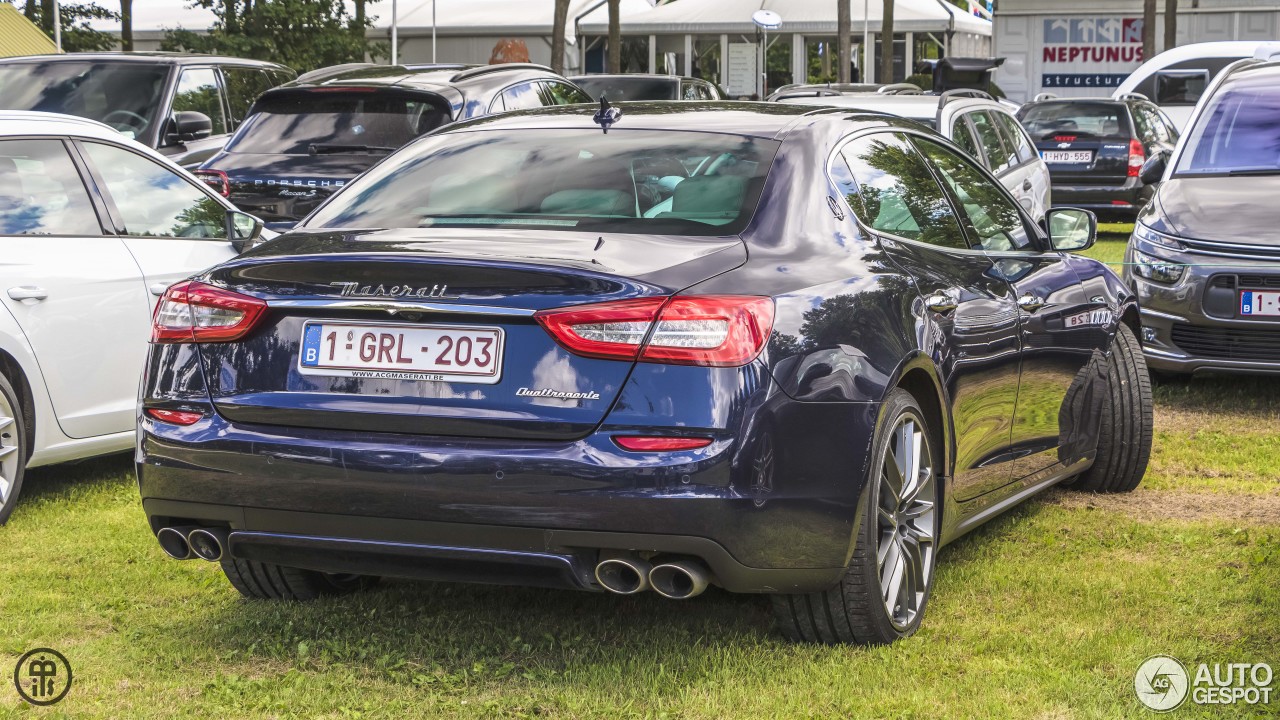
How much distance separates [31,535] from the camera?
583cm

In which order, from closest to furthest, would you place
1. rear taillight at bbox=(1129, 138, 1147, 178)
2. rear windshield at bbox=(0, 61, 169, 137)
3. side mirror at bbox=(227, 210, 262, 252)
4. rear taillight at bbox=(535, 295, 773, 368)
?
rear taillight at bbox=(535, 295, 773, 368), side mirror at bbox=(227, 210, 262, 252), rear windshield at bbox=(0, 61, 169, 137), rear taillight at bbox=(1129, 138, 1147, 178)

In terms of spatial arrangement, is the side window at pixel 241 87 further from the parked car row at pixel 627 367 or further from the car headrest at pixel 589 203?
the car headrest at pixel 589 203

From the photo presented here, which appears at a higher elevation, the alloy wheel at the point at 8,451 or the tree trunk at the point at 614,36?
the tree trunk at the point at 614,36

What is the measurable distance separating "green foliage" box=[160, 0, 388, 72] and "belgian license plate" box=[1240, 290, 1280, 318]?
113ft

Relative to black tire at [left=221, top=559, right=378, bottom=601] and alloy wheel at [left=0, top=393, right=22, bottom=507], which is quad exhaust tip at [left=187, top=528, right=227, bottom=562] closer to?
black tire at [left=221, top=559, right=378, bottom=601]

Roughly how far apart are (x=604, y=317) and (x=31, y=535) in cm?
306

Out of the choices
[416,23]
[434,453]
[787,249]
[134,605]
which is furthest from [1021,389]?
[416,23]

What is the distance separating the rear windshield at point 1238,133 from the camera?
9.02m

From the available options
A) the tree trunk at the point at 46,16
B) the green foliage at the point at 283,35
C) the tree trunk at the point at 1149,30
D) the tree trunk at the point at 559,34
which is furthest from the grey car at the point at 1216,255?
the green foliage at the point at 283,35

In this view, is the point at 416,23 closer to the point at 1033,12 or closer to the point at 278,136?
the point at 1033,12

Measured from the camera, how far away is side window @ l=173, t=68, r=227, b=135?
12391 millimetres

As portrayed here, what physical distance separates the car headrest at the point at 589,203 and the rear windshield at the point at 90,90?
323 inches

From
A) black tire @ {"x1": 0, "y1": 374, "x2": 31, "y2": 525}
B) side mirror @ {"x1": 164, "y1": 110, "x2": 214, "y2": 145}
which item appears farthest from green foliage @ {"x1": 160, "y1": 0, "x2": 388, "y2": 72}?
black tire @ {"x1": 0, "y1": 374, "x2": 31, "y2": 525}

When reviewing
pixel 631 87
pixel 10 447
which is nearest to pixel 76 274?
pixel 10 447
